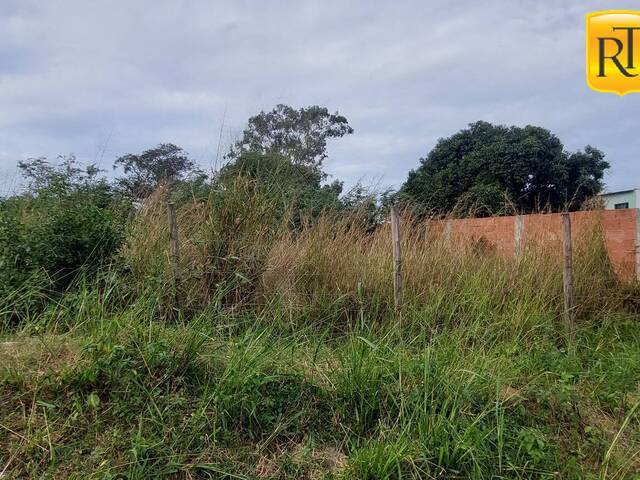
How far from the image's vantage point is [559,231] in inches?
243

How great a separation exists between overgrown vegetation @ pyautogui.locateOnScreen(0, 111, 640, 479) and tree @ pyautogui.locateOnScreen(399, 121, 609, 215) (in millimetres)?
13198

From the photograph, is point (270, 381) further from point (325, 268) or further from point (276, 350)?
point (325, 268)

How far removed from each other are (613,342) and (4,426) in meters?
5.00

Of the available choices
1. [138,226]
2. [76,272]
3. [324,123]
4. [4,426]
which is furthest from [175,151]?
[324,123]

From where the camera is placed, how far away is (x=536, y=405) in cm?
278

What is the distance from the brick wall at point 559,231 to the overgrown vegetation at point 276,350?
1.92 feet

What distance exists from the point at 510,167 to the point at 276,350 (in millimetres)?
17232

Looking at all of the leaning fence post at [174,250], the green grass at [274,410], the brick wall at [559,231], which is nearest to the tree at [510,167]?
the brick wall at [559,231]

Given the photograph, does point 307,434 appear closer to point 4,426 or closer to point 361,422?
point 361,422

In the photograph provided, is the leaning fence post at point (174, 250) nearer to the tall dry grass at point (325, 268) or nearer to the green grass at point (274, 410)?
the tall dry grass at point (325, 268)

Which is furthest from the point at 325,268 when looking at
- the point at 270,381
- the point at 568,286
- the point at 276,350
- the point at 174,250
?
the point at 568,286

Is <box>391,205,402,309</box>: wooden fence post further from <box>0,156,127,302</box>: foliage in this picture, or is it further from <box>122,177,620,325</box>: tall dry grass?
<box>0,156,127,302</box>: foliage

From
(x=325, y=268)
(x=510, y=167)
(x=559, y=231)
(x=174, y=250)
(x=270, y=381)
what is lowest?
(x=270, y=381)

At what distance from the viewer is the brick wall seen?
6.02 m
